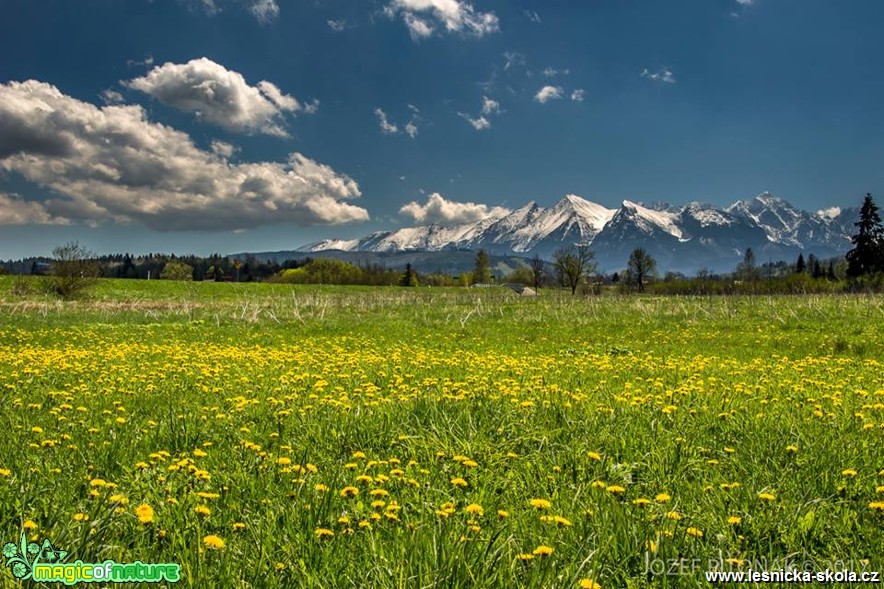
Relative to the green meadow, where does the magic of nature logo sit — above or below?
above

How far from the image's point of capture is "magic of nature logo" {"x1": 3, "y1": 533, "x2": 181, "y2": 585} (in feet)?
8.05

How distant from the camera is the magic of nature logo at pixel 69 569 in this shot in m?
2.45

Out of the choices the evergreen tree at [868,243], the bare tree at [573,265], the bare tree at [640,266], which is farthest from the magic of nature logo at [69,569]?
the bare tree at [640,266]

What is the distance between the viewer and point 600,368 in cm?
956

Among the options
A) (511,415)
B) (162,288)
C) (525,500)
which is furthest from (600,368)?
(162,288)

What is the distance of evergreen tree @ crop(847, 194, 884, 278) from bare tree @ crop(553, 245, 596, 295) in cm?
4398

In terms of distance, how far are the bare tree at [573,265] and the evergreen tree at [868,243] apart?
44.0 metres

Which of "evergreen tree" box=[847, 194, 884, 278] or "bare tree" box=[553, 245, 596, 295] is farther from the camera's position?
"bare tree" box=[553, 245, 596, 295]

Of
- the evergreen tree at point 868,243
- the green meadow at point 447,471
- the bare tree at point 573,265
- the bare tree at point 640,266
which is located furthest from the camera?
the bare tree at point 640,266

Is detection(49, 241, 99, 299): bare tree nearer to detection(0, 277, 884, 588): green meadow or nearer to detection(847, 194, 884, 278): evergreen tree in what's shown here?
detection(0, 277, 884, 588): green meadow

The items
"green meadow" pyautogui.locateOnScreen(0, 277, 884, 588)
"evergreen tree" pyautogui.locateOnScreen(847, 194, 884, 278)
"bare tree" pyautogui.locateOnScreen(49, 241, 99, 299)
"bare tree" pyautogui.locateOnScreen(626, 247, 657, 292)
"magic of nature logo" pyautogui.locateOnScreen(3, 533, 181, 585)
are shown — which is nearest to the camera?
"magic of nature logo" pyautogui.locateOnScreen(3, 533, 181, 585)

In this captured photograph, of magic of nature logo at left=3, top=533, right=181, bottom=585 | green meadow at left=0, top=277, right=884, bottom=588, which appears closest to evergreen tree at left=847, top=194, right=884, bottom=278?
green meadow at left=0, top=277, right=884, bottom=588

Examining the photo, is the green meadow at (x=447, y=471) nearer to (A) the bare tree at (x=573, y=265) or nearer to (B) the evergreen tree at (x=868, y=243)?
(B) the evergreen tree at (x=868, y=243)

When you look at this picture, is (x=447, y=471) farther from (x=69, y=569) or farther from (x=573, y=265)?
(x=573, y=265)
